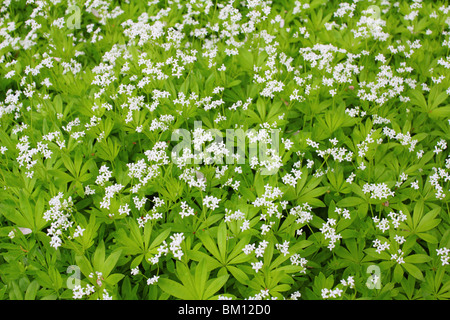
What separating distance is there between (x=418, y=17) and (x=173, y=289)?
4.37 meters

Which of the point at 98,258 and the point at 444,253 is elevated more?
the point at 98,258

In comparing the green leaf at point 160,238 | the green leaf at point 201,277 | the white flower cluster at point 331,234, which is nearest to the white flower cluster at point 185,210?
the green leaf at point 160,238

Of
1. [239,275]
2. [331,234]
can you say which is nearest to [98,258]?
[239,275]

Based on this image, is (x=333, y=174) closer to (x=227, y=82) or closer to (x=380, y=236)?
(x=380, y=236)

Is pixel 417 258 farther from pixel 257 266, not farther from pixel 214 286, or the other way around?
pixel 214 286

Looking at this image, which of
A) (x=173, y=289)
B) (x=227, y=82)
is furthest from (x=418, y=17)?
(x=173, y=289)

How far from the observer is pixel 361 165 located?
2807 millimetres

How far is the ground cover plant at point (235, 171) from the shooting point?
2.28 meters

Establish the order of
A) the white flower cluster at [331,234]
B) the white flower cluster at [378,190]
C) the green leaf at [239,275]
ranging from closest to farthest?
the green leaf at [239,275] → the white flower cluster at [331,234] → the white flower cluster at [378,190]

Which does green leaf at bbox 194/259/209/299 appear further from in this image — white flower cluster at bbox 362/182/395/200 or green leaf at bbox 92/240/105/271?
white flower cluster at bbox 362/182/395/200

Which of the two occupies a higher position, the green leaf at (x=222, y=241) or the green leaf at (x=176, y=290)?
the green leaf at (x=222, y=241)

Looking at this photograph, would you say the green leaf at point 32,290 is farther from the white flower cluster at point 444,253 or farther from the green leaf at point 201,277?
the white flower cluster at point 444,253

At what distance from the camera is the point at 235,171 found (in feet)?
9.25

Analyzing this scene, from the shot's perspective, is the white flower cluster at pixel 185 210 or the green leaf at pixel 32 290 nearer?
the green leaf at pixel 32 290
